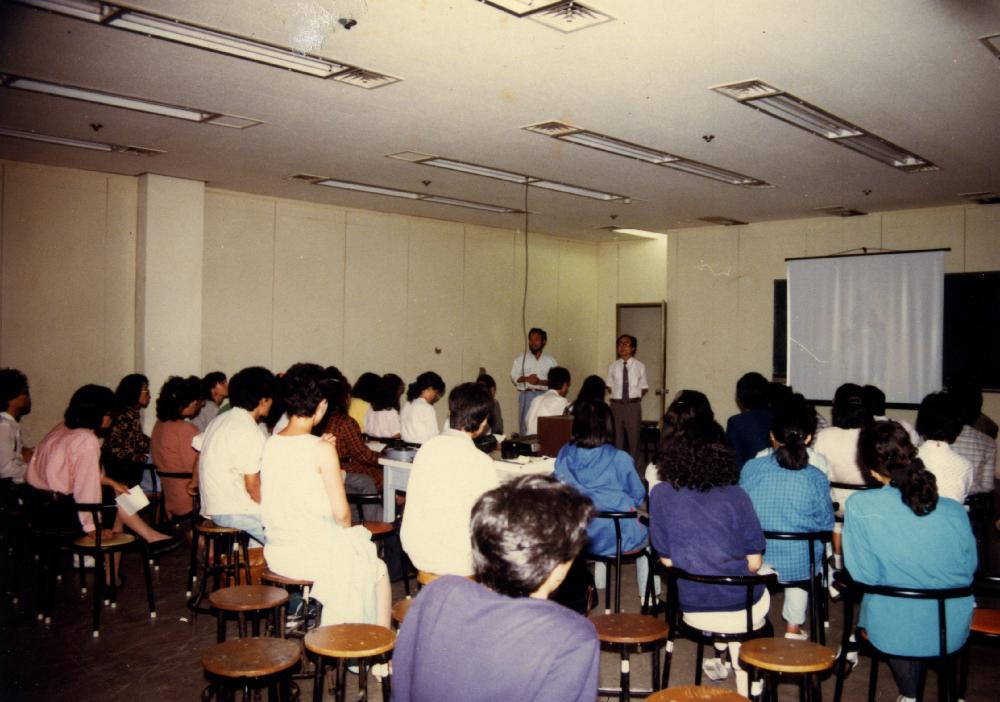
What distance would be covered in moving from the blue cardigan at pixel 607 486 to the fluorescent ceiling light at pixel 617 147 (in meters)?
2.76

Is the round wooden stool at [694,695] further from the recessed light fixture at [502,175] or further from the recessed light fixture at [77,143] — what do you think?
the recessed light fixture at [77,143]

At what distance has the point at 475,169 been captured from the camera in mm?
7227

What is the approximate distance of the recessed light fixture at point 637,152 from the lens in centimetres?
577

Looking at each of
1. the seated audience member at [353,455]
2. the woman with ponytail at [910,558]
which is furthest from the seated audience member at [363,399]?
the woman with ponytail at [910,558]

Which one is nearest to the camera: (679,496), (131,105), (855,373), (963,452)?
(679,496)

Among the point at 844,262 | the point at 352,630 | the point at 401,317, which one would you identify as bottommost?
the point at 352,630

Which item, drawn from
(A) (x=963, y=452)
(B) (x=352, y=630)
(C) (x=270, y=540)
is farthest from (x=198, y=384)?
(A) (x=963, y=452)

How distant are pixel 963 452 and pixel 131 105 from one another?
5.76 metres

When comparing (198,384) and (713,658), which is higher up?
(198,384)

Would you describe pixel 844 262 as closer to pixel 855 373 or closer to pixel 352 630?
pixel 855 373

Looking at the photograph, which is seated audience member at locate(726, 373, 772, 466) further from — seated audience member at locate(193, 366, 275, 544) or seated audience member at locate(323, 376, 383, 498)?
seated audience member at locate(193, 366, 275, 544)

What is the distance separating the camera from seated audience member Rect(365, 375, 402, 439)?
623 cm

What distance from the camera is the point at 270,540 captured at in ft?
11.3

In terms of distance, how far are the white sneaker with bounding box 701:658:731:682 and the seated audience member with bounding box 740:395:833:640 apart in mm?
503
